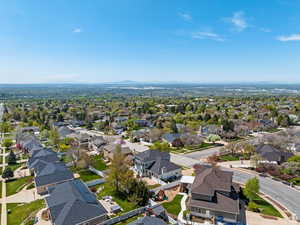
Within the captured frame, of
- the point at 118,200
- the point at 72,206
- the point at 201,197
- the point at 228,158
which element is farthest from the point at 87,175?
the point at 228,158

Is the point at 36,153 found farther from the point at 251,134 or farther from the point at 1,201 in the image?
the point at 251,134

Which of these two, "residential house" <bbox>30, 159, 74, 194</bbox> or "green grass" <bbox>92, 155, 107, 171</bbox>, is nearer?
"residential house" <bbox>30, 159, 74, 194</bbox>

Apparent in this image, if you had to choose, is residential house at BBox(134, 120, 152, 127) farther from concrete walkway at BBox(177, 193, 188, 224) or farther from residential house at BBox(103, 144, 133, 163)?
concrete walkway at BBox(177, 193, 188, 224)

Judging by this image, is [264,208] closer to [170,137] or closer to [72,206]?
[72,206]

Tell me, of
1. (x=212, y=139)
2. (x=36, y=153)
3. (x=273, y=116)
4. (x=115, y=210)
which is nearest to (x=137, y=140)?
(x=212, y=139)

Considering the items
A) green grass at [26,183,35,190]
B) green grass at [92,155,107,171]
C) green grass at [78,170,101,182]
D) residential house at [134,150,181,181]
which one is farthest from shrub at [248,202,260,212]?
green grass at [26,183,35,190]

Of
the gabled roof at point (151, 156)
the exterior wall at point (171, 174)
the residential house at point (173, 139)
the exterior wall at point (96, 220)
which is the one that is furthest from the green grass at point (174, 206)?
the residential house at point (173, 139)
